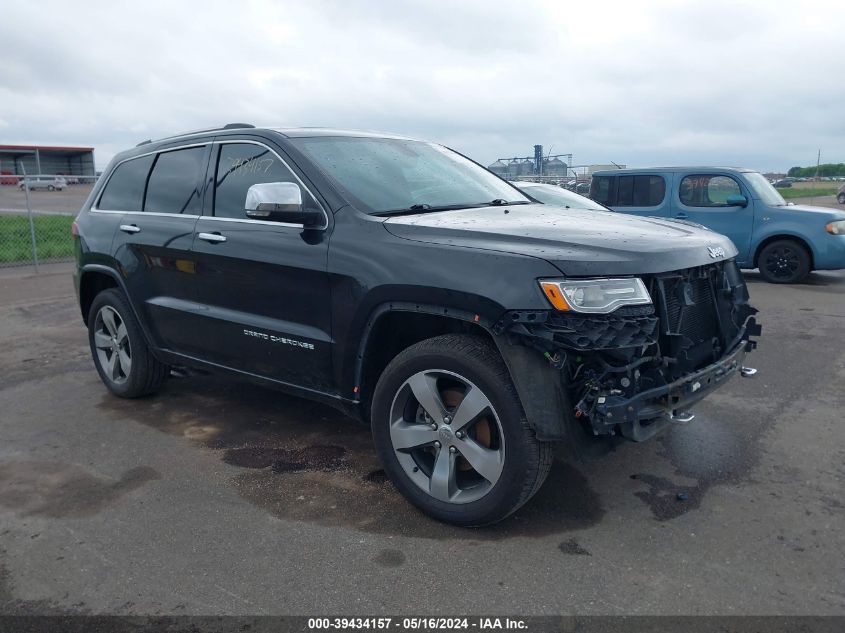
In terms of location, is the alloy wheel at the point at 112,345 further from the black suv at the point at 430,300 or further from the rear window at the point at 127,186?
the rear window at the point at 127,186

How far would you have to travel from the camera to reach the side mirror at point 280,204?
3674 mm

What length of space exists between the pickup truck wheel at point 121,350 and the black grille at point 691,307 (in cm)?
354

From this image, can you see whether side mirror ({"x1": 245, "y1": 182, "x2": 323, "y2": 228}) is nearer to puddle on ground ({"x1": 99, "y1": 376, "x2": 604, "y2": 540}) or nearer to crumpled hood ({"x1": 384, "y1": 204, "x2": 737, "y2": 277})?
crumpled hood ({"x1": 384, "y1": 204, "x2": 737, "y2": 277})

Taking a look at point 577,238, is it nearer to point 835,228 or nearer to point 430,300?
point 430,300

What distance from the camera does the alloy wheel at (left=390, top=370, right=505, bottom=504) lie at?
3.28 metres

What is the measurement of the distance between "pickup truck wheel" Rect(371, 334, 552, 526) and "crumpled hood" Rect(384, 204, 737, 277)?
1.57 feet

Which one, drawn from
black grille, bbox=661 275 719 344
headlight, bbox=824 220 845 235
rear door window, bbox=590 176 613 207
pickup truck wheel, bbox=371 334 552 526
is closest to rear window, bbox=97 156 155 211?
pickup truck wheel, bbox=371 334 552 526

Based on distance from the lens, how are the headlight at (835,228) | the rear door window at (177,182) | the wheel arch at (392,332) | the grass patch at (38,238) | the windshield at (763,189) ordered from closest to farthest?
the wheel arch at (392,332)
the rear door window at (177,182)
the headlight at (835,228)
the windshield at (763,189)
the grass patch at (38,238)

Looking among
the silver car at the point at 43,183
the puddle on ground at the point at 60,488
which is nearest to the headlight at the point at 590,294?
the puddle on ground at the point at 60,488

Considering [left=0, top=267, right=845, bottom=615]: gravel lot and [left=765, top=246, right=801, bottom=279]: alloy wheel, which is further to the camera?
[left=765, top=246, right=801, bottom=279]: alloy wheel

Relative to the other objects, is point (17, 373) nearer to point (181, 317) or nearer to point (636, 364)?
point (181, 317)

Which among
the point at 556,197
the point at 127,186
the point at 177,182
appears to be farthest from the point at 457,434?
the point at 556,197

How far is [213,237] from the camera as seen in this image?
14.3ft

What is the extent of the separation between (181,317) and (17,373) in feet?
8.45
